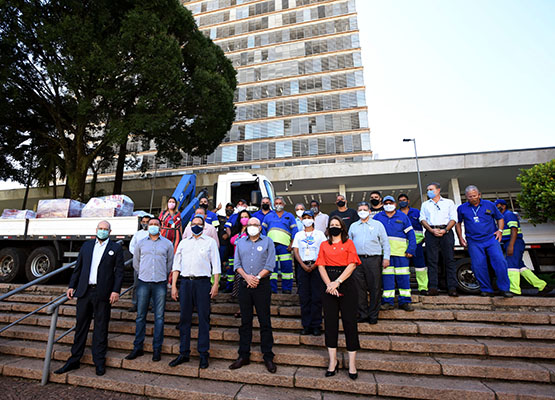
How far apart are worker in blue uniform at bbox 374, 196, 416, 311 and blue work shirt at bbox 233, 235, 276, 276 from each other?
184 centimetres

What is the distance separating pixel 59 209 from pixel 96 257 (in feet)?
14.4

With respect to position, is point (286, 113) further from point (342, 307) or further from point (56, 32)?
point (342, 307)

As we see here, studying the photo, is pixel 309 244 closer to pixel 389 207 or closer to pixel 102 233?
pixel 389 207

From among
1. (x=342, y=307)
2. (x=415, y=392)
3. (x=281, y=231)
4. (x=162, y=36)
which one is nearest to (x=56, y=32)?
(x=162, y=36)

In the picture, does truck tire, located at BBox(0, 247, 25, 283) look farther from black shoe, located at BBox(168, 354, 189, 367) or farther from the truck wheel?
the truck wheel

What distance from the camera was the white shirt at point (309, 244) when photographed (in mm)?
4098

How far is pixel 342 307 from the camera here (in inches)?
125

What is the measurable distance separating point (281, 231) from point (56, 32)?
41.0 ft

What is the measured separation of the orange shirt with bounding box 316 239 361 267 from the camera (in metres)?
3.30

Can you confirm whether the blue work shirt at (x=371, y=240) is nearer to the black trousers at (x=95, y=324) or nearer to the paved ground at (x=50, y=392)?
the paved ground at (x=50, y=392)

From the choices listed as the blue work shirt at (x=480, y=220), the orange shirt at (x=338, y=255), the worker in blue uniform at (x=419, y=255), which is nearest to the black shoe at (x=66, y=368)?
the orange shirt at (x=338, y=255)

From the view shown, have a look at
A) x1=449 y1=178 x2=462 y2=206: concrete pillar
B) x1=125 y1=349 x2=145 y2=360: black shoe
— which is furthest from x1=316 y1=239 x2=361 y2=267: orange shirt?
x1=449 y1=178 x2=462 y2=206: concrete pillar

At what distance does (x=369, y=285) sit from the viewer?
13.3 ft

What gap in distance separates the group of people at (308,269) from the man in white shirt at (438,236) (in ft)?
0.05
